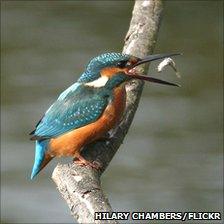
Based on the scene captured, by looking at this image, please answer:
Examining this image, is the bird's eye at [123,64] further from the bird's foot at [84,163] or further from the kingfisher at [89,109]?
the bird's foot at [84,163]

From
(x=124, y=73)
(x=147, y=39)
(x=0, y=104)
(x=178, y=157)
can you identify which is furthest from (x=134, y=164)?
(x=124, y=73)


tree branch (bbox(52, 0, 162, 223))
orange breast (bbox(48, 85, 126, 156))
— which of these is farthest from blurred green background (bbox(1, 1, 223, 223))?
orange breast (bbox(48, 85, 126, 156))

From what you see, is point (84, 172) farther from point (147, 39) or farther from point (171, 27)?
point (171, 27)

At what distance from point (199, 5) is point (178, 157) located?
260 cm

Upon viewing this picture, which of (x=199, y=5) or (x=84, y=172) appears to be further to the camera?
(x=199, y=5)

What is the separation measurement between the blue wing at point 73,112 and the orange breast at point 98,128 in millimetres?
22

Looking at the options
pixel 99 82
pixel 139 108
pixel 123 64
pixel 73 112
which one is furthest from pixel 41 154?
pixel 139 108

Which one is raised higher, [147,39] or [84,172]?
[147,39]

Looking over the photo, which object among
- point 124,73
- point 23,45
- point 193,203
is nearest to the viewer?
point 124,73

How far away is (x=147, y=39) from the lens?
365 cm

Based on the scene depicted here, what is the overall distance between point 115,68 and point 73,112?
240 millimetres

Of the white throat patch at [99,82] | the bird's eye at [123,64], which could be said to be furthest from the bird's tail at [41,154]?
the bird's eye at [123,64]

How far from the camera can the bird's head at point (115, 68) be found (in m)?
3.22

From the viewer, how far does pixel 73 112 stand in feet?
10.8
